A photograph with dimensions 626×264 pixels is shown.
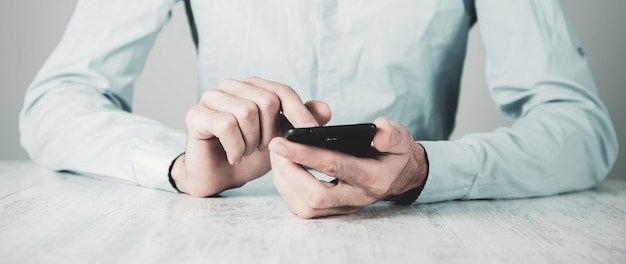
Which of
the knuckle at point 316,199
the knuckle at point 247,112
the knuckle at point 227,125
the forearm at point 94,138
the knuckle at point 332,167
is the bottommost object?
the forearm at point 94,138

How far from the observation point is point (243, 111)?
34.2 inches

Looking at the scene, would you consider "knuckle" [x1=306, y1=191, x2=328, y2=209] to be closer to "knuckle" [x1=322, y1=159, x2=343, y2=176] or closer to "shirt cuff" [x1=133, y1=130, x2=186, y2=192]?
"knuckle" [x1=322, y1=159, x2=343, y2=176]

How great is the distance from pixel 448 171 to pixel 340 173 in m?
0.25

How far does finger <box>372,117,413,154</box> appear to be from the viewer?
811mm

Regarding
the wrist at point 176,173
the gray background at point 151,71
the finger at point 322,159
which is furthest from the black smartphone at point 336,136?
the gray background at point 151,71

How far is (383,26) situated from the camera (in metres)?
1.41

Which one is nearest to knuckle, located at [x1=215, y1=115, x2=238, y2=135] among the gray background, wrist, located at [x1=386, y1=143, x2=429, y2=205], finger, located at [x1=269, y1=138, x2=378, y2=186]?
finger, located at [x1=269, y1=138, x2=378, y2=186]

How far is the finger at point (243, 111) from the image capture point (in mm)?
872

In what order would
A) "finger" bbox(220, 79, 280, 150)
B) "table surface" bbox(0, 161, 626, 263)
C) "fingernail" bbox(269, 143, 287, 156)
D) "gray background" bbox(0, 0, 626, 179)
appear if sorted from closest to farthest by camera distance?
"table surface" bbox(0, 161, 626, 263), "fingernail" bbox(269, 143, 287, 156), "finger" bbox(220, 79, 280, 150), "gray background" bbox(0, 0, 626, 179)

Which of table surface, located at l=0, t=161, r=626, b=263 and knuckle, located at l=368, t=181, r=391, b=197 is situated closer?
table surface, located at l=0, t=161, r=626, b=263

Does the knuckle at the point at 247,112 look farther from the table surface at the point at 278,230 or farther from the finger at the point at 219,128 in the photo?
the table surface at the point at 278,230

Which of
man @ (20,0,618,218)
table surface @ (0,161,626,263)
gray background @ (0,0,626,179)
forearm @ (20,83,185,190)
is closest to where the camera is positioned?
table surface @ (0,161,626,263)

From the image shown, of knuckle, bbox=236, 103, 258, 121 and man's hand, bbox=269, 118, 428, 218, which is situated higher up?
knuckle, bbox=236, 103, 258, 121

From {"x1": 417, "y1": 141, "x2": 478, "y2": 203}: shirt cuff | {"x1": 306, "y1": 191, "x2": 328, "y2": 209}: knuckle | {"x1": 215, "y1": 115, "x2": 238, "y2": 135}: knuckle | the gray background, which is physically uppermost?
{"x1": 215, "y1": 115, "x2": 238, "y2": 135}: knuckle
